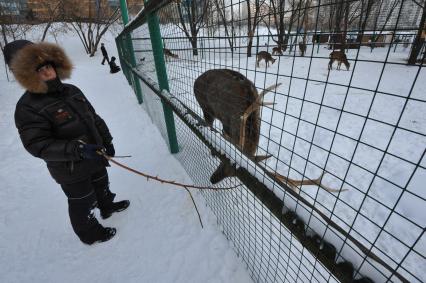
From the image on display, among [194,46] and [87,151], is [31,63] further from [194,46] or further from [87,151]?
[194,46]

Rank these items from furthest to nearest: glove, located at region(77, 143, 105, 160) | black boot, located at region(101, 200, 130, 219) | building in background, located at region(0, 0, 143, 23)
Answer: building in background, located at region(0, 0, 143, 23)
black boot, located at region(101, 200, 130, 219)
glove, located at region(77, 143, 105, 160)

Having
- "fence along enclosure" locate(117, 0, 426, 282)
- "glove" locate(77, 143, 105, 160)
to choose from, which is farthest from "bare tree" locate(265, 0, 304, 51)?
"glove" locate(77, 143, 105, 160)

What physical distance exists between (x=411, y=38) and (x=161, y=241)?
255 centimetres

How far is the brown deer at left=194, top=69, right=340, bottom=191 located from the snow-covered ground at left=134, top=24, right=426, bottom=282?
0.79 ft

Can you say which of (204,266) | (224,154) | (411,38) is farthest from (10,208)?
(411,38)

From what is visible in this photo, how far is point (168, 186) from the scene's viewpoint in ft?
10.9

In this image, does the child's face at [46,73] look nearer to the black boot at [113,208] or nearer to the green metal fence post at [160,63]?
the green metal fence post at [160,63]

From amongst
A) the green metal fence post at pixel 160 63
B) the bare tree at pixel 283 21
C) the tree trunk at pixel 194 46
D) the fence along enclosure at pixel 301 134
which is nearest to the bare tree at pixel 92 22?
the green metal fence post at pixel 160 63

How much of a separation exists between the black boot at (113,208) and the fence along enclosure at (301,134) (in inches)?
37.7

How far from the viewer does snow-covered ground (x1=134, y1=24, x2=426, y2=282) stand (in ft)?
3.43

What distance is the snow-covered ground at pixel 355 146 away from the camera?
1.05 m

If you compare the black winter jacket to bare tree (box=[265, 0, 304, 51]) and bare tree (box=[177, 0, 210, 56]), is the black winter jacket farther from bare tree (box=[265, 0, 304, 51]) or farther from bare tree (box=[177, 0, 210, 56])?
bare tree (box=[265, 0, 304, 51])

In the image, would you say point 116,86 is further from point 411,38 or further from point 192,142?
point 411,38

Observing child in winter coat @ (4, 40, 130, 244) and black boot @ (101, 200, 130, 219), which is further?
black boot @ (101, 200, 130, 219)
